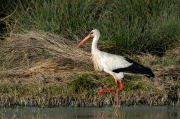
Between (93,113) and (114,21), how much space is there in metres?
5.52

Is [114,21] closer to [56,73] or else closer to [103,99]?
[56,73]

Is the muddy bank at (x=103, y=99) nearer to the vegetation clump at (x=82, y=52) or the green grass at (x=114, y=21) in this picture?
the vegetation clump at (x=82, y=52)

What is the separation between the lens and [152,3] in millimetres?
11500

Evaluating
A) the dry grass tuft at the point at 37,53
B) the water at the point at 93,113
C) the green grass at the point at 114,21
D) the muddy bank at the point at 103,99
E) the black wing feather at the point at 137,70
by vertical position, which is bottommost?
the water at the point at 93,113

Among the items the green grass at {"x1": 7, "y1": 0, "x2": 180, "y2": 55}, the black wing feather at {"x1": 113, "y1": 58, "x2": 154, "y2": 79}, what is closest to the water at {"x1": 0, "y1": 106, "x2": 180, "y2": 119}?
the black wing feather at {"x1": 113, "y1": 58, "x2": 154, "y2": 79}

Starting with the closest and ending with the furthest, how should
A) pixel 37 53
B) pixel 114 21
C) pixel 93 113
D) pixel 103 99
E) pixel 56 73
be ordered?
pixel 93 113
pixel 103 99
pixel 56 73
pixel 37 53
pixel 114 21

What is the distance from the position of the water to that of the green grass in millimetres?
3239

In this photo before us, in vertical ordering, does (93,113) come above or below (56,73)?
below

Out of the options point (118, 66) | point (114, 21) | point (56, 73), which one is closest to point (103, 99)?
point (118, 66)

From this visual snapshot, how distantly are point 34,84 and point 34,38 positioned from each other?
1783 mm

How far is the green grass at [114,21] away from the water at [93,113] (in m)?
3.24

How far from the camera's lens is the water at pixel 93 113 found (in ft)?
17.1

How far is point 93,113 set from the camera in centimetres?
554

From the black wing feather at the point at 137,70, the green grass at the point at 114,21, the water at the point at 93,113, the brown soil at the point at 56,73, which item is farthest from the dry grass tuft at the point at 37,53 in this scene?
the water at the point at 93,113
